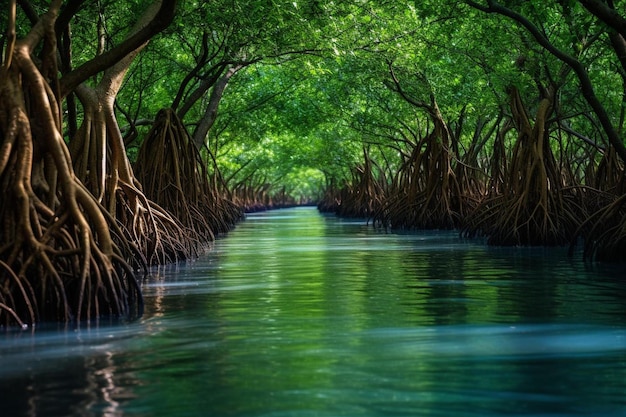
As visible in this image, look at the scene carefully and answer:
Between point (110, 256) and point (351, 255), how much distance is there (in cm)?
743

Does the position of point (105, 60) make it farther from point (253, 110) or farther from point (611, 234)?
point (253, 110)

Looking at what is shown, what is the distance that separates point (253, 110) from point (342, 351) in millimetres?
22069

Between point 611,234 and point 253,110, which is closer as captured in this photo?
point 611,234

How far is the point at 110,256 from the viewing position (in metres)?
7.71

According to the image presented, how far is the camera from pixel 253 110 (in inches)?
1097

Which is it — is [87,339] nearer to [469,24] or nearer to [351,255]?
[351,255]

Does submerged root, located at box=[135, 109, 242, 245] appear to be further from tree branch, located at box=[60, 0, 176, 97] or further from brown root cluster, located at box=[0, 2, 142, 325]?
brown root cluster, located at box=[0, 2, 142, 325]

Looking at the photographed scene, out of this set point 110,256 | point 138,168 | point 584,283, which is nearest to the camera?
point 110,256

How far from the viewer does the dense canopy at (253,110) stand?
7613mm

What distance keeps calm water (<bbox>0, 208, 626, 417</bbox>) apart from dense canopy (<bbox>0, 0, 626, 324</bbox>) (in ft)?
2.95

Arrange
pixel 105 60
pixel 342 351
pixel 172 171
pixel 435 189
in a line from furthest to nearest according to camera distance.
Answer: pixel 435 189
pixel 172 171
pixel 105 60
pixel 342 351

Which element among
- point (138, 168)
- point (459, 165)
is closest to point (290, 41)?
point (138, 168)

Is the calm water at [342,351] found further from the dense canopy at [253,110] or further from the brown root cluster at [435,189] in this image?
the brown root cluster at [435,189]

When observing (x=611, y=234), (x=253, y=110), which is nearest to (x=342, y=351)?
(x=611, y=234)
